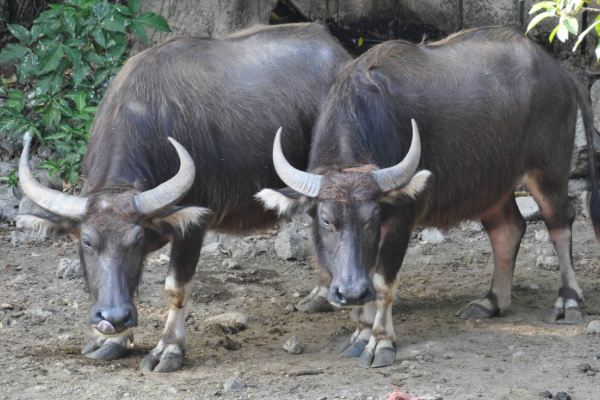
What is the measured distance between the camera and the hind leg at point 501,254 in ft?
21.5

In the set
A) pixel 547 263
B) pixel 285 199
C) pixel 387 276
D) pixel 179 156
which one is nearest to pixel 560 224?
pixel 547 263

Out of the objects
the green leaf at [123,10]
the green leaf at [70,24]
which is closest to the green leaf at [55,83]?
the green leaf at [70,24]

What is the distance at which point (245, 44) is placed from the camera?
647cm

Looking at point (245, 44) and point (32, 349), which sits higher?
point (245, 44)

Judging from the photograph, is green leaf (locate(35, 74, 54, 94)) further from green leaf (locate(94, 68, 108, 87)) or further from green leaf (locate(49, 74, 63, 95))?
green leaf (locate(94, 68, 108, 87))

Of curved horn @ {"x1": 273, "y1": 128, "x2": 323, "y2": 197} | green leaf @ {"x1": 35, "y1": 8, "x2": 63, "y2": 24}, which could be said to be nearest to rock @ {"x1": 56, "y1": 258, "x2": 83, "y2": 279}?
green leaf @ {"x1": 35, "y1": 8, "x2": 63, "y2": 24}

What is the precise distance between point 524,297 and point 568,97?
176 cm

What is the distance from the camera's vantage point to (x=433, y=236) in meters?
8.63

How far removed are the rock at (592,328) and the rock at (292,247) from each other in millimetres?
2994

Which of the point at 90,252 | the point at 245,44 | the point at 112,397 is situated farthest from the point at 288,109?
the point at 112,397

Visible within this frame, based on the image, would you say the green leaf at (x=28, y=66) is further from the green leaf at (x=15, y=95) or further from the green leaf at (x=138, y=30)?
the green leaf at (x=138, y=30)

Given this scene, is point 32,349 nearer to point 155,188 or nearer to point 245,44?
point 155,188

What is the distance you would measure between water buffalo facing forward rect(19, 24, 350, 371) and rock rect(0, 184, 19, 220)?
135 inches

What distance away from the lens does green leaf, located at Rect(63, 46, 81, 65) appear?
7.86 metres
